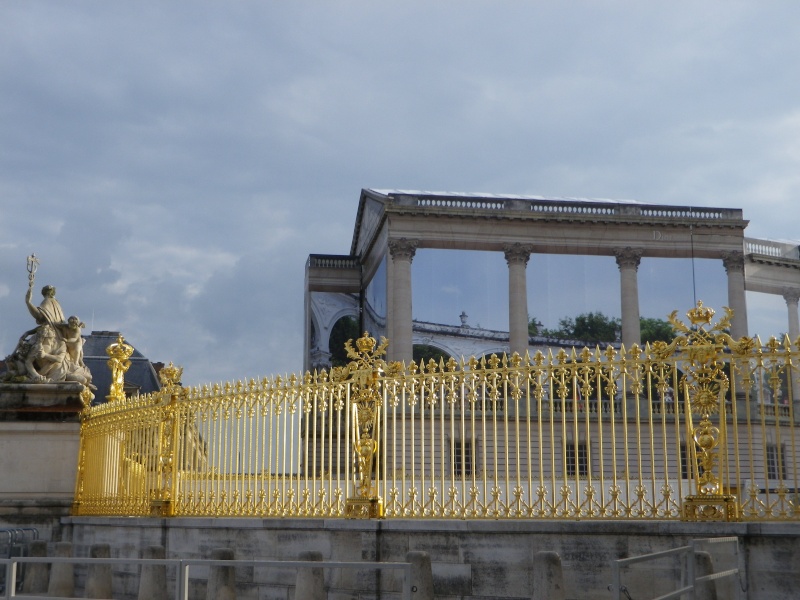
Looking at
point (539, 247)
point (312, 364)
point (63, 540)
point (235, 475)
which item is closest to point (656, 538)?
point (235, 475)

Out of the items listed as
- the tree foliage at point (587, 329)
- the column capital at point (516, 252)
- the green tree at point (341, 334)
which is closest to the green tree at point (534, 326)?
the tree foliage at point (587, 329)

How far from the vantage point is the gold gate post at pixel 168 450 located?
16.3 meters

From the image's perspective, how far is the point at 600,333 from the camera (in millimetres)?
61375

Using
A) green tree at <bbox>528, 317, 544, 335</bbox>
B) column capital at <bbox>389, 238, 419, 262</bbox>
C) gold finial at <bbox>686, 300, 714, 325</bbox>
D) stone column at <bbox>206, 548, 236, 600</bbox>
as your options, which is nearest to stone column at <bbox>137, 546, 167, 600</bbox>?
stone column at <bbox>206, 548, 236, 600</bbox>

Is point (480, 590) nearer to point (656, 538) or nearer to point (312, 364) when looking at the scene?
point (656, 538)

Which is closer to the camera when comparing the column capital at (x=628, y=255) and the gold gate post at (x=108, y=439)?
the gold gate post at (x=108, y=439)

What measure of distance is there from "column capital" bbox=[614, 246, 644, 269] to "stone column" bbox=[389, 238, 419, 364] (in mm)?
11045

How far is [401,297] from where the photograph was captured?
184ft

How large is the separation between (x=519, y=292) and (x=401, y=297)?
627cm

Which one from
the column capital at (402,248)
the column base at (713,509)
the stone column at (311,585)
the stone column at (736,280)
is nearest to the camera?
the stone column at (311,585)

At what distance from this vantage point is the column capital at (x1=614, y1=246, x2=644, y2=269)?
2313 inches

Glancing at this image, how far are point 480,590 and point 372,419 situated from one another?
2.83 m

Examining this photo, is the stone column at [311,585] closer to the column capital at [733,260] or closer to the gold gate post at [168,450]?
the gold gate post at [168,450]

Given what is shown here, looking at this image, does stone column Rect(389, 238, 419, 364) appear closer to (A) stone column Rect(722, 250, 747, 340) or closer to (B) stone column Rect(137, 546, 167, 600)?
(A) stone column Rect(722, 250, 747, 340)
